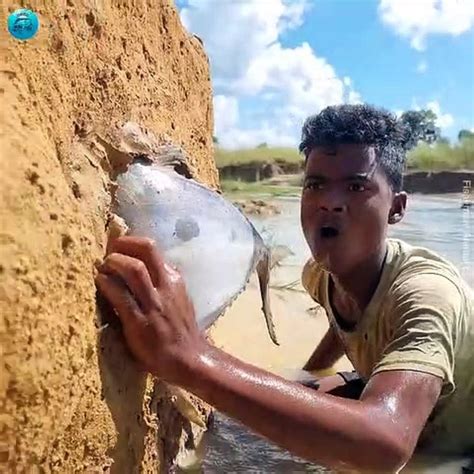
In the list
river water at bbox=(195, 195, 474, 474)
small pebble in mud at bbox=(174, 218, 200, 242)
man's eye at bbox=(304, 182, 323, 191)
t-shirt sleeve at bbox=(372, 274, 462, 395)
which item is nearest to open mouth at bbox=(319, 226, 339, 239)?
man's eye at bbox=(304, 182, 323, 191)

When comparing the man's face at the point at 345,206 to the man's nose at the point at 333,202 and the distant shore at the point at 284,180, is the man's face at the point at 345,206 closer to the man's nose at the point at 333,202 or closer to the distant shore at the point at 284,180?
the man's nose at the point at 333,202

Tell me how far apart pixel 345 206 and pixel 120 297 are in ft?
3.06

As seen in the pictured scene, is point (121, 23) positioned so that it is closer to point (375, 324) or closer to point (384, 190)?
point (384, 190)

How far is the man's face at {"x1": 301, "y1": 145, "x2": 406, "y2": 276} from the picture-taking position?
2262mm

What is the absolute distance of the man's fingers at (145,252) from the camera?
1.53 meters

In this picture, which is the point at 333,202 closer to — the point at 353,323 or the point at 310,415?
the point at 353,323

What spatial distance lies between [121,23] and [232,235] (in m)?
0.62

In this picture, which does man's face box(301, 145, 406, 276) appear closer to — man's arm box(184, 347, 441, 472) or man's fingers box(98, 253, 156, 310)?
man's arm box(184, 347, 441, 472)

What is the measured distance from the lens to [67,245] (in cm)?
138

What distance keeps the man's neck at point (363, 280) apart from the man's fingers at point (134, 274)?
0.99m

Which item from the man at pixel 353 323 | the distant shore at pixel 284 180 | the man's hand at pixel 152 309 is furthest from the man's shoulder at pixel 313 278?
the distant shore at pixel 284 180

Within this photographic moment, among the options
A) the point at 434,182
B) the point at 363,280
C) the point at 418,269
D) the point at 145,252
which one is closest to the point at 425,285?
the point at 418,269

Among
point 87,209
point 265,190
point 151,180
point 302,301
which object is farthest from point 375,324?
point 265,190

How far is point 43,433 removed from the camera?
128cm
